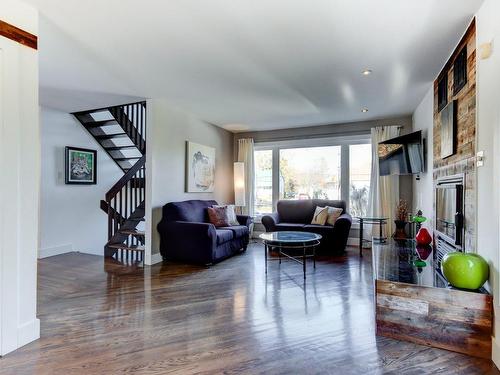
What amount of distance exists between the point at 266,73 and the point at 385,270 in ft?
7.75

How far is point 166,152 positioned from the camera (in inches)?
182

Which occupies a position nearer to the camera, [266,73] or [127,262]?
[266,73]

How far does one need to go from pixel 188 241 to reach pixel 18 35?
9.65 feet

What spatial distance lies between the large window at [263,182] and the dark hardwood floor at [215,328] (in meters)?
2.87

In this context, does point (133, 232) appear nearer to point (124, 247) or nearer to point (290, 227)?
point (124, 247)

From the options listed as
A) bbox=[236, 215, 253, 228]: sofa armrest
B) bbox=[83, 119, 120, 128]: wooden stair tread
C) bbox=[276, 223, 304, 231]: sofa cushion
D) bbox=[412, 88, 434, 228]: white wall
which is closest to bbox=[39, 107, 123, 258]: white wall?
bbox=[83, 119, 120, 128]: wooden stair tread

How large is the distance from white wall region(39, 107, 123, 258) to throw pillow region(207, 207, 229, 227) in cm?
232

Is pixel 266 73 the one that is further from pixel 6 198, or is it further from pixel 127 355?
pixel 127 355

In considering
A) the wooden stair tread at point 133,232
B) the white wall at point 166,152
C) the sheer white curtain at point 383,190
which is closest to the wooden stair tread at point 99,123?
the white wall at point 166,152

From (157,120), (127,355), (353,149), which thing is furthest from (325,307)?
(353,149)

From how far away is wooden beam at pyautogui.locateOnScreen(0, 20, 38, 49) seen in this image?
196cm

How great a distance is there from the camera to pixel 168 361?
1906mm

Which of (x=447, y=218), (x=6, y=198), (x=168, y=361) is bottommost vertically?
(x=168, y=361)

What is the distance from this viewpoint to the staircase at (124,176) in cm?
465
